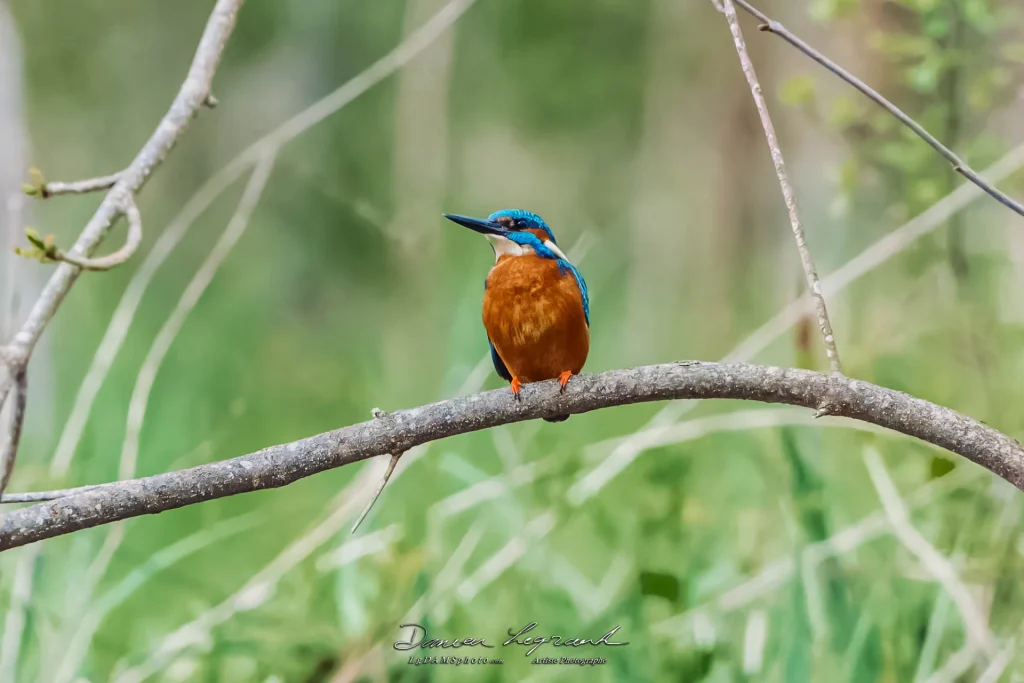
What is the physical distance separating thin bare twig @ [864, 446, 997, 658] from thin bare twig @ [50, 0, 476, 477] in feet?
4.53

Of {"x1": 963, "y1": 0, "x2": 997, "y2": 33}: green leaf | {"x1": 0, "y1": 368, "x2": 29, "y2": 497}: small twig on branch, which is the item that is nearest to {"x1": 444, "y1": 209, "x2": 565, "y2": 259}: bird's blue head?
{"x1": 0, "y1": 368, "x2": 29, "y2": 497}: small twig on branch

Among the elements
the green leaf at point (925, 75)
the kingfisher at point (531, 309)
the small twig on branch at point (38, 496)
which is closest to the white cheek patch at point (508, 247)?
the kingfisher at point (531, 309)

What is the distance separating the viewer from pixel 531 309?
1301 millimetres

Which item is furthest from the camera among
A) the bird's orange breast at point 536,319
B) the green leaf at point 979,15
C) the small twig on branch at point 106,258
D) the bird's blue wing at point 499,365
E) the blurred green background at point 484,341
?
the green leaf at point 979,15

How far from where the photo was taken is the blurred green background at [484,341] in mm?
1616

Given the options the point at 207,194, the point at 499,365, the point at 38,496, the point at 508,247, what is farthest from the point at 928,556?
the point at 207,194

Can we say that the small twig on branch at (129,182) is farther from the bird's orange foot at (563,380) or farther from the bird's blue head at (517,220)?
the bird's orange foot at (563,380)

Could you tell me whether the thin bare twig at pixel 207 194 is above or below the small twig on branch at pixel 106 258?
above

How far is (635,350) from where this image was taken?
1975 millimetres


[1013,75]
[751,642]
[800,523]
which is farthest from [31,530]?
[1013,75]

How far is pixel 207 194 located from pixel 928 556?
5.72ft

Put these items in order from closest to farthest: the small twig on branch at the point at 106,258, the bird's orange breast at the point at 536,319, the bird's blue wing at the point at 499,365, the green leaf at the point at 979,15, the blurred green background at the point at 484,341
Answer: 1. the small twig on branch at the point at 106,258
2. the bird's orange breast at the point at 536,319
3. the bird's blue wing at the point at 499,365
4. the blurred green background at the point at 484,341
5. the green leaf at the point at 979,15

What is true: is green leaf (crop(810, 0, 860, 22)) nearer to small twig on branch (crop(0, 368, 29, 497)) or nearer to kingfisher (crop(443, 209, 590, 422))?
kingfisher (crop(443, 209, 590, 422))

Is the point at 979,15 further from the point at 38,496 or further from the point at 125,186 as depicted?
the point at 38,496
